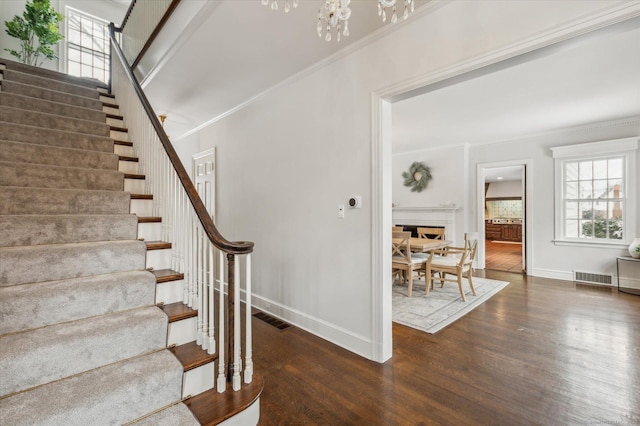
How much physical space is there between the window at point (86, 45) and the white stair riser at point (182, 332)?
616 centimetres

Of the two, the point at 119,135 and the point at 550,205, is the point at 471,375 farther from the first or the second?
the point at 550,205

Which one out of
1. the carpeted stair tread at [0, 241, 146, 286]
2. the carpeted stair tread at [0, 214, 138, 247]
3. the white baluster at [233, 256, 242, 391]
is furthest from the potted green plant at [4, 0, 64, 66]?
the white baluster at [233, 256, 242, 391]

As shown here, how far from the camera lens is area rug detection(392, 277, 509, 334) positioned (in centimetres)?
319

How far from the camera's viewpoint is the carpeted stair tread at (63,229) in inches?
74.4

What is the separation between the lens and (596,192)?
16.1 ft

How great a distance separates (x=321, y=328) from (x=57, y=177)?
108 inches

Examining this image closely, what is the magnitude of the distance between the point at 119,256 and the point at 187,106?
290 cm

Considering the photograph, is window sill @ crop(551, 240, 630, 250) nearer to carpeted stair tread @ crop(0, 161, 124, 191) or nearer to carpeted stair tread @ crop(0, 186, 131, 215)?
carpeted stair tread @ crop(0, 186, 131, 215)

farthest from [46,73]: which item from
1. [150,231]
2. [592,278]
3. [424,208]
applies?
[592,278]

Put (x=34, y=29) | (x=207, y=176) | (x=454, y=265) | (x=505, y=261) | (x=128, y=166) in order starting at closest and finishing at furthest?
(x=128, y=166) → (x=454, y=265) → (x=34, y=29) → (x=207, y=176) → (x=505, y=261)

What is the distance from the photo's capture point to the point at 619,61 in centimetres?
278

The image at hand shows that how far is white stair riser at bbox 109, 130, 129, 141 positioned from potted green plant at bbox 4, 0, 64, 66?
2.72 m

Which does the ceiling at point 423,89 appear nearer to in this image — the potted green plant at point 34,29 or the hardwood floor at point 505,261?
the potted green plant at point 34,29

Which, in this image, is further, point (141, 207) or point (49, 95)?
point (49, 95)
